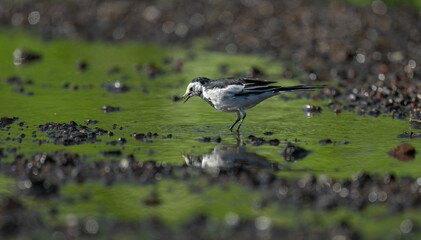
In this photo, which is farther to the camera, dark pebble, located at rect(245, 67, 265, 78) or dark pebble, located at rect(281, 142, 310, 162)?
dark pebble, located at rect(245, 67, 265, 78)

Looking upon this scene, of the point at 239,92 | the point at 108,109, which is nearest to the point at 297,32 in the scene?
the point at 108,109

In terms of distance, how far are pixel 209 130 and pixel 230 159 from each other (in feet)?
7.44

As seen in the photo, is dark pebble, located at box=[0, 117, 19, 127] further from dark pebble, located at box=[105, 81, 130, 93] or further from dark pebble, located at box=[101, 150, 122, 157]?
dark pebble, located at box=[105, 81, 130, 93]

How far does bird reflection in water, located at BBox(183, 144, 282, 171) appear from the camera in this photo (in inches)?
403

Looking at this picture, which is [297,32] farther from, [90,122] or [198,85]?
[90,122]

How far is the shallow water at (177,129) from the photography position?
27.7ft

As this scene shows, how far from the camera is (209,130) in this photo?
42.2 ft

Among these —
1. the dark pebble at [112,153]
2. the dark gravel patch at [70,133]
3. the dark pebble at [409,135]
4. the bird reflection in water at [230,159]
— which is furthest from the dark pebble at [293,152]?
the dark gravel patch at [70,133]

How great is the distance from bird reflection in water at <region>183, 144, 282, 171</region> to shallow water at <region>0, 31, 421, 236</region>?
0.21 ft

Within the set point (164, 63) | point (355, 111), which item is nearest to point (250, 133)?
point (355, 111)

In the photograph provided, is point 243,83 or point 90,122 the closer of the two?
point 243,83

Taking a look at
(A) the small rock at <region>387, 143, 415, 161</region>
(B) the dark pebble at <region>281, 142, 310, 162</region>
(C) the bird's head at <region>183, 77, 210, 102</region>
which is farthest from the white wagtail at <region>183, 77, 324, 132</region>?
(A) the small rock at <region>387, 143, 415, 161</region>

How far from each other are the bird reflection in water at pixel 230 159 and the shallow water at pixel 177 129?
6cm

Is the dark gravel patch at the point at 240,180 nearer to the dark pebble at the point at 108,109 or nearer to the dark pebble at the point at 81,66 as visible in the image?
the dark pebble at the point at 108,109
